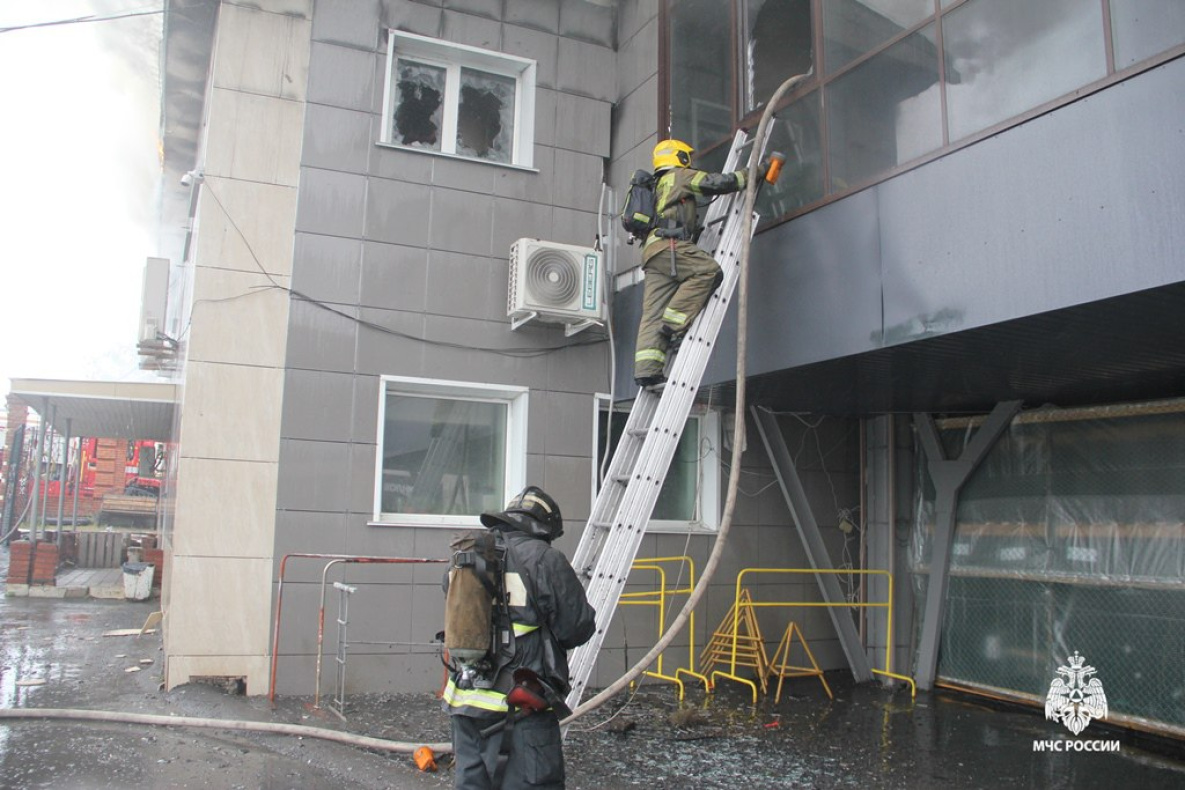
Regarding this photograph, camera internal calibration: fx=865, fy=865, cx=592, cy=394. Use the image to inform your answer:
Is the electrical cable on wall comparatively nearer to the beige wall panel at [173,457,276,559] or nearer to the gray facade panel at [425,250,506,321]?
the gray facade panel at [425,250,506,321]

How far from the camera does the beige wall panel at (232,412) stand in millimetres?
6582

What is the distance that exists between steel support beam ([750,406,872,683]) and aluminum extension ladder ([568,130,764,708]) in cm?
251

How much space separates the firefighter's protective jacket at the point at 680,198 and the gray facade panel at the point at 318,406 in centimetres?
281

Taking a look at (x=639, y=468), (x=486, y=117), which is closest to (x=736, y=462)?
(x=639, y=468)

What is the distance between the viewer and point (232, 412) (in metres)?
6.67

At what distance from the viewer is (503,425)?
766 centimetres

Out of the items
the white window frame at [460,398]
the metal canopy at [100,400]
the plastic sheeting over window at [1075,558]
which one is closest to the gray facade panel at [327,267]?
the white window frame at [460,398]

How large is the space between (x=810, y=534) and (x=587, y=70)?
15.9 feet

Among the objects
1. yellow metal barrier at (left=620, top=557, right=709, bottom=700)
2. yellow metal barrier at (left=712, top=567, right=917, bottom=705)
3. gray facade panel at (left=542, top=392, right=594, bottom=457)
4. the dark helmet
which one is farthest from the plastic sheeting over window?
the dark helmet

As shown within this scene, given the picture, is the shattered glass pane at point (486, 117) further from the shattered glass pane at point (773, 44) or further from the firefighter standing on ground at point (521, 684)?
the firefighter standing on ground at point (521, 684)

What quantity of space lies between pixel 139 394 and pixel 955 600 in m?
12.2

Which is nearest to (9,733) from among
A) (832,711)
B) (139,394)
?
(832,711)

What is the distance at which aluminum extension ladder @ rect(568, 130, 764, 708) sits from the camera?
4926 mm

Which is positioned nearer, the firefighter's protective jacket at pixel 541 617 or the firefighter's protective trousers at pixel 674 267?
the firefighter's protective jacket at pixel 541 617
